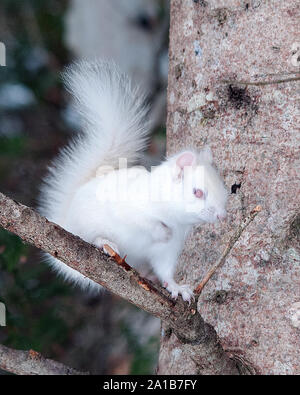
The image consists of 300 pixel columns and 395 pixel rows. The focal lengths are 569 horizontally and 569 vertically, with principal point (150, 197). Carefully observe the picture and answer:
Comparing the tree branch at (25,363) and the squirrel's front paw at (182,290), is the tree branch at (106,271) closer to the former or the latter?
the squirrel's front paw at (182,290)

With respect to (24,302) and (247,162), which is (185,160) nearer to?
(247,162)

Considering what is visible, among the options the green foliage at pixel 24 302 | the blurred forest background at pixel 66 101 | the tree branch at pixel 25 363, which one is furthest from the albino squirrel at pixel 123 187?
the blurred forest background at pixel 66 101

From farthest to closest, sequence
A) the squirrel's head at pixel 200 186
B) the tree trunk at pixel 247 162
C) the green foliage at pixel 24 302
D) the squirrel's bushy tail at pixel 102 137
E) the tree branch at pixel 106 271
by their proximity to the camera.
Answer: the green foliage at pixel 24 302
the squirrel's bushy tail at pixel 102 137
the squirrel's head at pixel 200 186
the tree trunk at pixel 247 162
the tree branch at pixel 106 271

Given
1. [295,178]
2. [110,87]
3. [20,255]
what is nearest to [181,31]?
[110,87]

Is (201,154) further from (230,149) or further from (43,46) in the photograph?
(43,46)

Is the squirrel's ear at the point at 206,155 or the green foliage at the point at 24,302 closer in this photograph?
the squirrel's ear at the point at 206,155

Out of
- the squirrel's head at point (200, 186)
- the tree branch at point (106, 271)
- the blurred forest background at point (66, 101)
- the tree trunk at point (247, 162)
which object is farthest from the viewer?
the blurred forest background at point (66, 101)

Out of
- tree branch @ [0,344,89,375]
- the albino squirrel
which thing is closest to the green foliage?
the albino squirrel

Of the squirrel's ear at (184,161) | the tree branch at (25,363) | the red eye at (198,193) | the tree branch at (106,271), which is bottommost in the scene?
the tree branch at (25,363)
